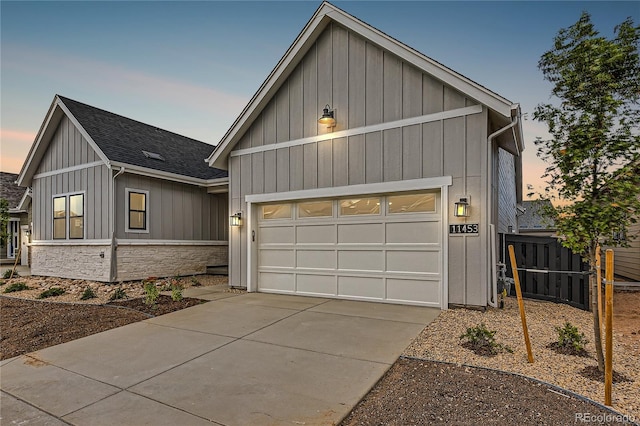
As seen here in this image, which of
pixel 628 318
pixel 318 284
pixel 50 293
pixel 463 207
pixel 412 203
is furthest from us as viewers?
pixel 50 293

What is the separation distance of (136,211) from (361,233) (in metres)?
7.31

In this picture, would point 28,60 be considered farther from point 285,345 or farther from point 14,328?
point 285,345

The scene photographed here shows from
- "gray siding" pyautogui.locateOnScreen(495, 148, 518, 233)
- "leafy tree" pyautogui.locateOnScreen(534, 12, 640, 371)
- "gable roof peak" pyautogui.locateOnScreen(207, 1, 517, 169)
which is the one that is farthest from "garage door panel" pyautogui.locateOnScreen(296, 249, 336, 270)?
"leafy tree" pyautogui.locateOnScreen(534, 12, 640, 371)

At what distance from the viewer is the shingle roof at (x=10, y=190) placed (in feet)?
55.0

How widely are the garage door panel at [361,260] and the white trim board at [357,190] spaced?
1294mm

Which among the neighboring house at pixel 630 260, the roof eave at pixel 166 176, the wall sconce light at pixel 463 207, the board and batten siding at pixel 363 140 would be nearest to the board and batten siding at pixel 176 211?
the roof eave at pixel 166 176

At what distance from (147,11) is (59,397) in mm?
10499

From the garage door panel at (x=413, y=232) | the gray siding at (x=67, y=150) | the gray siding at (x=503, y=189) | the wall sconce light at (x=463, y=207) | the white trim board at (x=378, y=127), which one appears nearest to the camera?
the wall sconce light at (x=463, y=207)

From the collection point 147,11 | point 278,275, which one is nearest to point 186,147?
point 147,11

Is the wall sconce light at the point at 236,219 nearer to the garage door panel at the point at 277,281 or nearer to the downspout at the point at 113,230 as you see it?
the garage door panel at the point at 277,281

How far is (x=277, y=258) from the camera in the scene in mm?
8523

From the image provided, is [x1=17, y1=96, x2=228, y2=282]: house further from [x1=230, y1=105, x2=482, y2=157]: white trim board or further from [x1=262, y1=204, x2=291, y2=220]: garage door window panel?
[x1=230, y1=105, x2=482, y2=157]: white trim board

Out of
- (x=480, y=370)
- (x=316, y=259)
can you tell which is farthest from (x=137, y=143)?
(x=480, y=370)

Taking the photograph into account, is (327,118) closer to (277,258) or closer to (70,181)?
(277,258)
